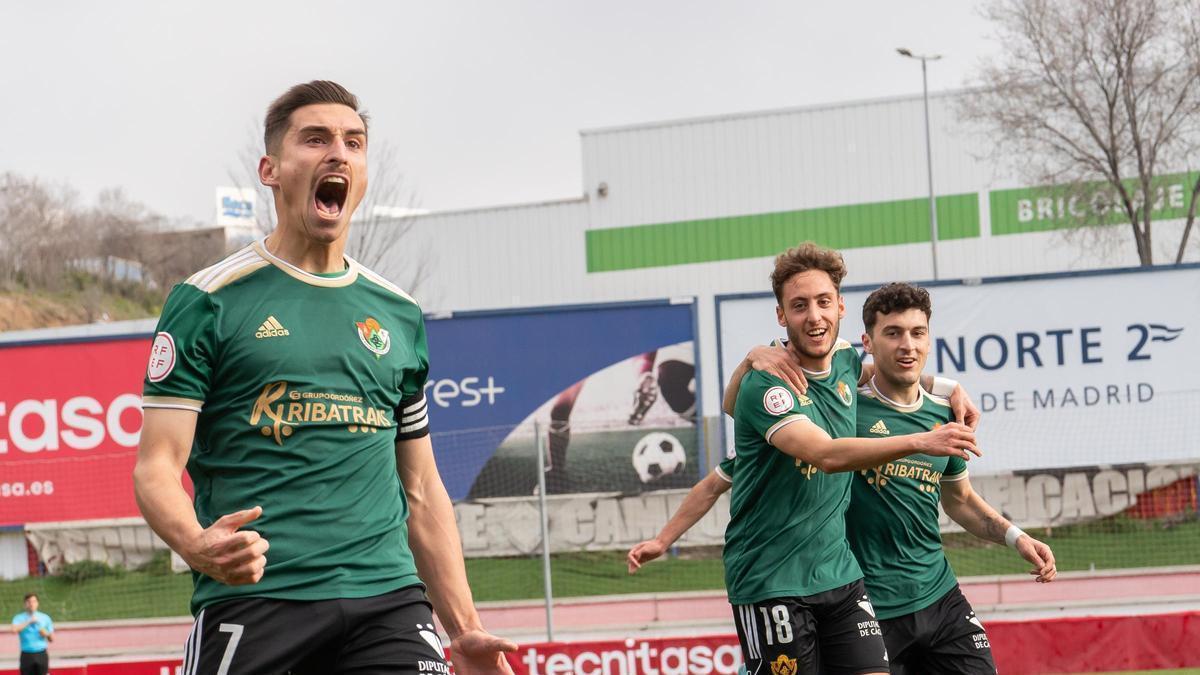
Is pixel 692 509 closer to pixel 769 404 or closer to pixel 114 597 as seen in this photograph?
pixel 769 404

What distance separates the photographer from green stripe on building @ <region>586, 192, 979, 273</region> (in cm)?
4597

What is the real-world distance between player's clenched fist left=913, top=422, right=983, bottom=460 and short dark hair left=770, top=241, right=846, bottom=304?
2.98 feet

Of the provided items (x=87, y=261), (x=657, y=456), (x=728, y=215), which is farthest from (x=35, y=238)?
(x=657, y=456)

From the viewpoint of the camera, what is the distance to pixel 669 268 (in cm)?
4788

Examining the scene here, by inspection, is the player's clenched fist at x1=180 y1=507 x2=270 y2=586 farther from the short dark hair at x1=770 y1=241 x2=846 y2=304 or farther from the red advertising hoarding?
the red advertising hoarding

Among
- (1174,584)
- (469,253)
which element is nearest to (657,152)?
(469,253)

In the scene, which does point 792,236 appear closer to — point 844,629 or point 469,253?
point 469,253

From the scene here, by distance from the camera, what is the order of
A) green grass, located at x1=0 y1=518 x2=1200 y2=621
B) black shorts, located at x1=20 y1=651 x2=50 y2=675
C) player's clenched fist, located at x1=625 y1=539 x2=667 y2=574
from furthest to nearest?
green grass, located at x1=0 y1=518 x2=1200 y2=621, black shorts, located at x1=20 y1=651 x2=50 y2=675, player's clenched fist, located at x1=625 y1=539 x2=667 y2=574

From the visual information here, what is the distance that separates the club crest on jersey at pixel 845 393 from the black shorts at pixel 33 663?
41.3 ft

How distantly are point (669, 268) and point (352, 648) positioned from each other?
146 feet

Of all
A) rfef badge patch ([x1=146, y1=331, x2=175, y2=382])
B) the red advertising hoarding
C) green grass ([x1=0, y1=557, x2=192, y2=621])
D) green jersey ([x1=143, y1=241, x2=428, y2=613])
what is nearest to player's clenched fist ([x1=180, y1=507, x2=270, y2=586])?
green jersey ([x1=143, y1=241, x2=428, y2=613])

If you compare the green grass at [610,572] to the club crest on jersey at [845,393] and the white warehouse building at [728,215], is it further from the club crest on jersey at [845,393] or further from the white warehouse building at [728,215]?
the white warehouse building at [728,215]

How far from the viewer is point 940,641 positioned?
628cm

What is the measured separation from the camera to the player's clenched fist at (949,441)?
498cm
